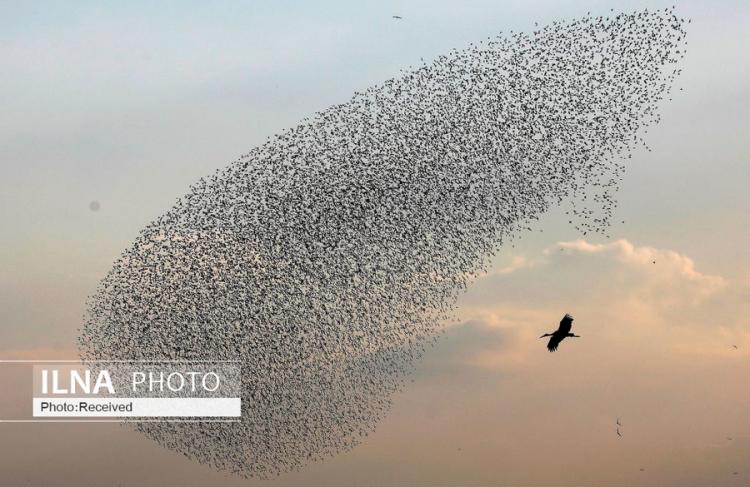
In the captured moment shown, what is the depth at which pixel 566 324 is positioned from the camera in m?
41.2

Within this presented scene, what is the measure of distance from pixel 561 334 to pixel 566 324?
1.34 ft

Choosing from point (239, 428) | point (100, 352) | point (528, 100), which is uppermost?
point (528, 100)

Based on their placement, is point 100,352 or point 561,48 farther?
point 100,352

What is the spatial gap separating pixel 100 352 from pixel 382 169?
15221 mm

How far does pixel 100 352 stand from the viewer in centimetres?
5484

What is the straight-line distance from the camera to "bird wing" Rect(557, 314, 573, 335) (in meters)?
41.1

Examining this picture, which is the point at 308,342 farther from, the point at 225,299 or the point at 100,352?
the point at 100,352

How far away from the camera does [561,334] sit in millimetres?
41375

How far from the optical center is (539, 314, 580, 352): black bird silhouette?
4116 cm

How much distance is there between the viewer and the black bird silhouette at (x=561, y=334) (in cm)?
4116

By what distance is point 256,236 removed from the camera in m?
53.2

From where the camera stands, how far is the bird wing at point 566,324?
4112 cm

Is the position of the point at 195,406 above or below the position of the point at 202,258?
below

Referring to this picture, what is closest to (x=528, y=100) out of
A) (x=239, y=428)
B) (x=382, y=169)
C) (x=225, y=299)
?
(x=382, y=169)
